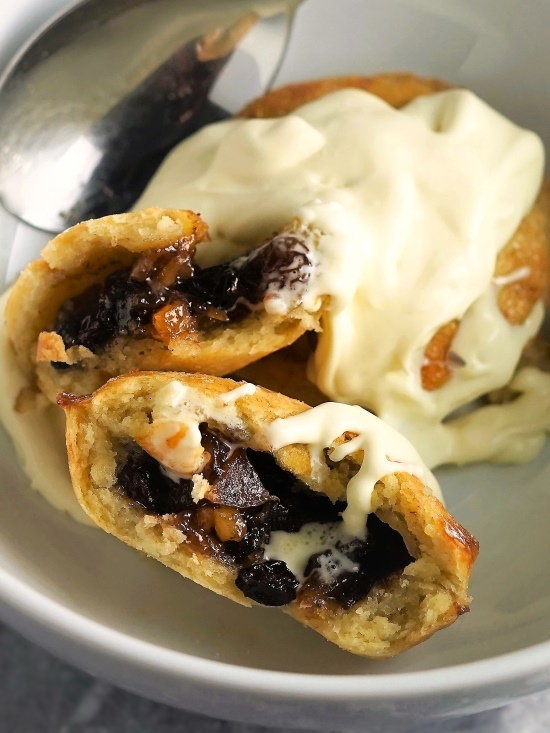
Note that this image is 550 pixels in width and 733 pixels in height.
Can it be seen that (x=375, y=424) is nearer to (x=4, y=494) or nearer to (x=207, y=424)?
(x=207, y=424)

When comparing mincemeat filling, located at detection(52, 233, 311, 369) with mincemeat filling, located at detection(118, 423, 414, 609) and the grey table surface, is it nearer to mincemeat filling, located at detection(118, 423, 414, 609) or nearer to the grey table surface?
mincemeat filling, located at detection(118, 423, 414, 609)

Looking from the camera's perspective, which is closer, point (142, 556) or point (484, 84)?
point (142, 556)

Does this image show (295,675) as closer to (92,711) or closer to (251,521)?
(251,521)

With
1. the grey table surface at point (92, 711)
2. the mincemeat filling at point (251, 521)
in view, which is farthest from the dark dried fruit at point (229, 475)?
the grey table surface at point (92, 711)

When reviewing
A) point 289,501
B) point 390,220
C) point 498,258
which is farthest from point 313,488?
point 498,258

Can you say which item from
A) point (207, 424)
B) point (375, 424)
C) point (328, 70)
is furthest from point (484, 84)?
point (207, 424)

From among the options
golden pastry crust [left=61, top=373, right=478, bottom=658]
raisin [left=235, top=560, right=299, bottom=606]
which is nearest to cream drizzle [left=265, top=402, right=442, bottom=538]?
golden pastry crust [left=61, top=373, right=478, bottom=658]
